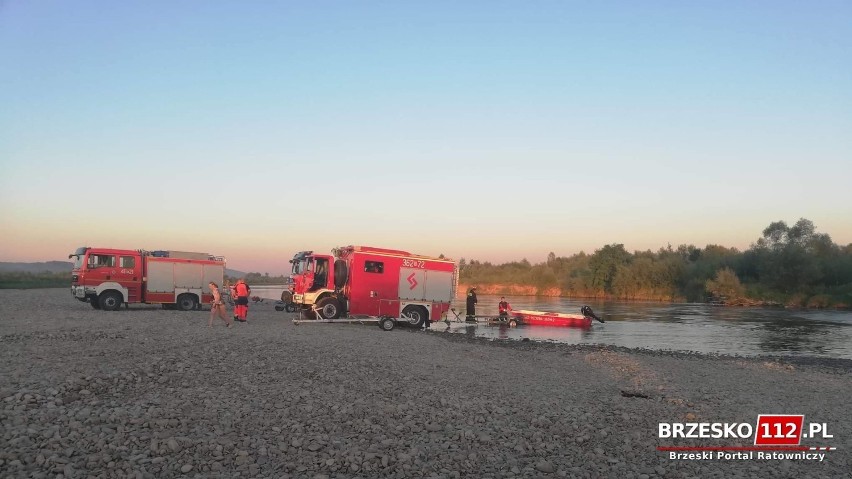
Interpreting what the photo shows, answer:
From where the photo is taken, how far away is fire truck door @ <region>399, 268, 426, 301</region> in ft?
86.2

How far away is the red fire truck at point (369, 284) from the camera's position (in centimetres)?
2548

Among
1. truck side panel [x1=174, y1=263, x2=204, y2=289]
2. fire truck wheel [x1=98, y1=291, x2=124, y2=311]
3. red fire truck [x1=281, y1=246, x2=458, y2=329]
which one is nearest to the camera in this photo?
red fire truck [x1=281, y1=246, x2=458, y2=329]

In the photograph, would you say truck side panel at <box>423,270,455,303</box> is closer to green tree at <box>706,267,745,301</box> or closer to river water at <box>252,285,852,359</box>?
river water at <box>252,285,852,359</box>

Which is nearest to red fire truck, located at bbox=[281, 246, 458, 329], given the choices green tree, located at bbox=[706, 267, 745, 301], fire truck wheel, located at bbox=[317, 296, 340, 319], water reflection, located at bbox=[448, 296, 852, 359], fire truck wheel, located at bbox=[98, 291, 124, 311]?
fire truck wheel, located at bbox=[317, 296, 340, 319]

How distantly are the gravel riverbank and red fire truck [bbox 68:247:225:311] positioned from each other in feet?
40.0

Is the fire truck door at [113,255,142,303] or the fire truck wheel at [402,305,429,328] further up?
the fire truck door at [113,255,142,303]

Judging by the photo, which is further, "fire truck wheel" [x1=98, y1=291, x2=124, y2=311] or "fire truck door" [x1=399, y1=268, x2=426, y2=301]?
"fire truck wheel" [x1=98, y1=291, x2=124, y2=311]

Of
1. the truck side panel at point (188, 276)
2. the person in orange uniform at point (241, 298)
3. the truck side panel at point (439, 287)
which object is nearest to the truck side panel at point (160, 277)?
the truck side panel at point (188, 276)

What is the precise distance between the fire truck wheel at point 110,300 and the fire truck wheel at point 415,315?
1378cm

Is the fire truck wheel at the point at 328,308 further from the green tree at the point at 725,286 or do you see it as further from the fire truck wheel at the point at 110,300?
the green tree at the point at 725,286

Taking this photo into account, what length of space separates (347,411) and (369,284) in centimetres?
1665

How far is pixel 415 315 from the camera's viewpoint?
26828 millimetres

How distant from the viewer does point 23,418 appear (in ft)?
25.3

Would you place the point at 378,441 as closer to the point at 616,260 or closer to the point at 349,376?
the point at 349,376
